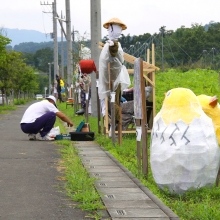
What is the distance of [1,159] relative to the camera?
10.4m

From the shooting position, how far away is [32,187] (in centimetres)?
750

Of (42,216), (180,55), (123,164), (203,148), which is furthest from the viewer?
(180,55)

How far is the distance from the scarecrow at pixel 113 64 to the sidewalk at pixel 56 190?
2.26 metres

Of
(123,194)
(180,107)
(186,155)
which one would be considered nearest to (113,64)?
(180,107)

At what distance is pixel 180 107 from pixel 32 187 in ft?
6.89

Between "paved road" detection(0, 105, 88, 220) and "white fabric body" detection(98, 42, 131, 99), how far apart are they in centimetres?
197

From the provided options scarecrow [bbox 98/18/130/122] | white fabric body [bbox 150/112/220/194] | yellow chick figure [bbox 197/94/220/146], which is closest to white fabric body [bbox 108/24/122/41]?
scarecrow [bbox 98/18/130/122]

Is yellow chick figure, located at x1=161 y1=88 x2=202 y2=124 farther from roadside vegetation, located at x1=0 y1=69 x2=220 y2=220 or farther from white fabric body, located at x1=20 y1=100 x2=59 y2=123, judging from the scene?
white fabric body, located at x1=20 y1=100 x2=59 y2=123

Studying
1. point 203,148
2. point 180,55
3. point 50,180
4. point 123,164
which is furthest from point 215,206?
point 180,55

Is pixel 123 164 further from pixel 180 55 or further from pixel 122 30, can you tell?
pixel 180 55

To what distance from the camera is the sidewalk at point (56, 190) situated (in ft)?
19.5

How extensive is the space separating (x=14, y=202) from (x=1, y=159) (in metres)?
4.04

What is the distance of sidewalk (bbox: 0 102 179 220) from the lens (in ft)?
19.5

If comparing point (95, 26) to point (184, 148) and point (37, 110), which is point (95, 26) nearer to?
point (37, 110)
